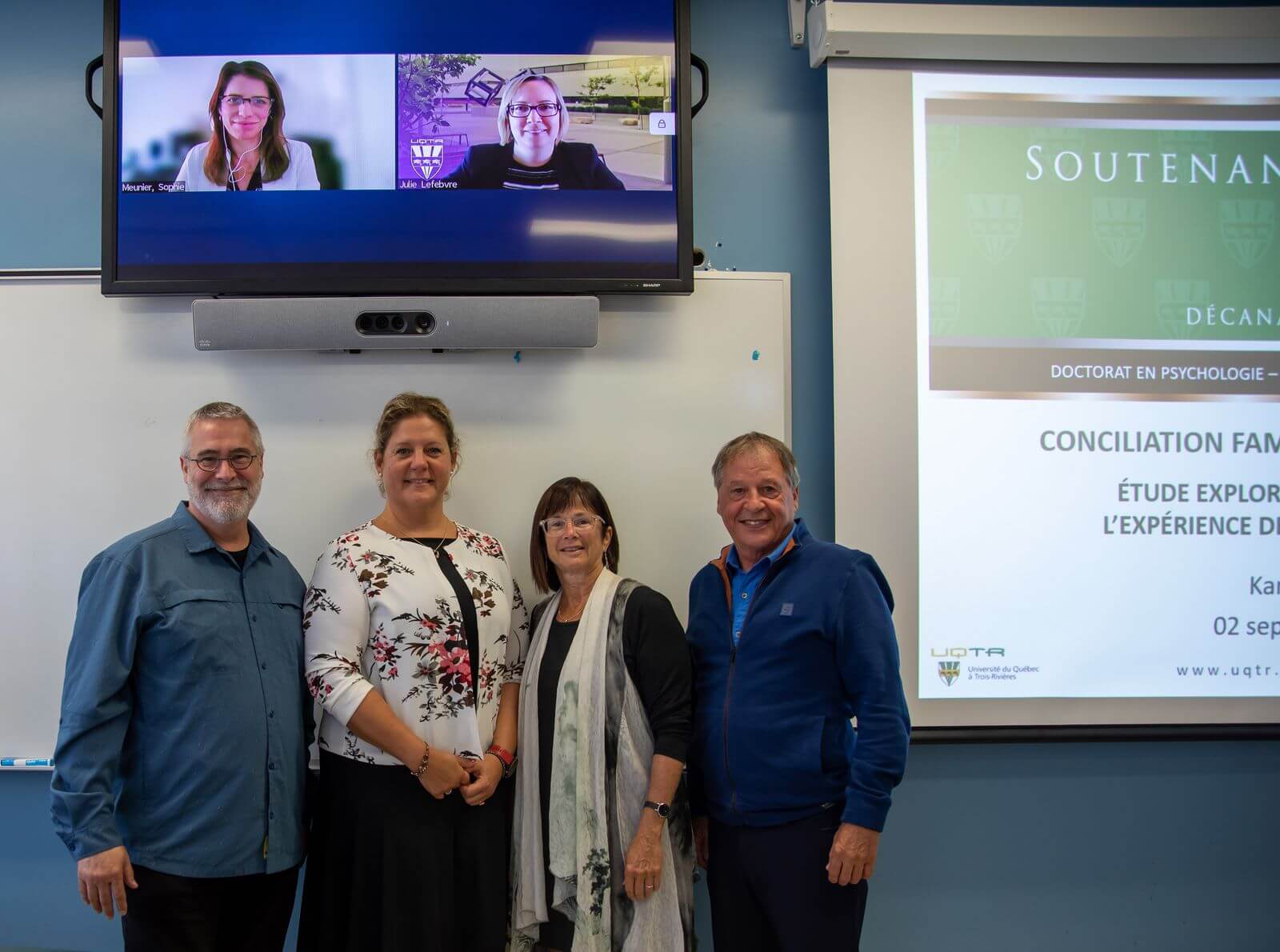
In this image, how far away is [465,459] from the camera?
2193mm

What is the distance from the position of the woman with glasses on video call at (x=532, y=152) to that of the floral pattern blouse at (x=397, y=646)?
1.00m

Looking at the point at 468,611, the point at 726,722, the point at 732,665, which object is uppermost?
the point at 468,611

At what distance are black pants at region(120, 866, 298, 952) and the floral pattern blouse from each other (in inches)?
12.1

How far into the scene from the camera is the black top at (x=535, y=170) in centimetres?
214

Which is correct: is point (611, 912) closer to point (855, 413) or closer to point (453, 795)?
point (453, 795)

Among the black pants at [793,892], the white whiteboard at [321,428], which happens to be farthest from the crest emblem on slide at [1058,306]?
the black pants at [793,892]

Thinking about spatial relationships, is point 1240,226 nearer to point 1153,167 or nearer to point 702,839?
point 1153,167

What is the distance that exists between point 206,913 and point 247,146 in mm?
1811

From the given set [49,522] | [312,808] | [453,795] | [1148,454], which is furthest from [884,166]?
[49,522]

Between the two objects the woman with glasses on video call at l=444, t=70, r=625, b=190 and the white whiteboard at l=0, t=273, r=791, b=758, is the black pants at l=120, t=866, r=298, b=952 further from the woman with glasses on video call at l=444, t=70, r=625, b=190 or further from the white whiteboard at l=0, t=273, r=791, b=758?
the woman with glasses on video call at l=444, t=70, r=625, b=190

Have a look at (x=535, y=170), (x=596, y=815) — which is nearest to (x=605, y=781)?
(x=596, y=815)

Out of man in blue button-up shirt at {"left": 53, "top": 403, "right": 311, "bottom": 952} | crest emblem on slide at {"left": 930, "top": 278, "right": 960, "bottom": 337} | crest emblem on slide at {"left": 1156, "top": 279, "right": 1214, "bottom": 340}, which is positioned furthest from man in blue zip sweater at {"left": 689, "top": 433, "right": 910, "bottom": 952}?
crest emblem on slide at {"left": 1156, "top": 279, "right": 1214, "bottom": 340}

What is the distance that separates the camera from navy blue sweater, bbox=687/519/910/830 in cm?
159

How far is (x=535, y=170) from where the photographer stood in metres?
2.14
